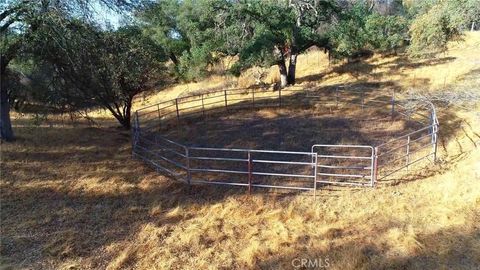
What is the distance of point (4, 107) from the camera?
35.9 feet

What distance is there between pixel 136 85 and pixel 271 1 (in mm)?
8751

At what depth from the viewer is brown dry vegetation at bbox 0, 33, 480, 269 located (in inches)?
225

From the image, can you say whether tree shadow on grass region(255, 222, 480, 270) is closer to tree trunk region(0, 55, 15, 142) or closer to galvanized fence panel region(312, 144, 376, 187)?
galvanized fence panel region(312, 144, 376, 187)

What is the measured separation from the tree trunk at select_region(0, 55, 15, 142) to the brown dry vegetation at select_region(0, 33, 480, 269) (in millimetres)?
1168

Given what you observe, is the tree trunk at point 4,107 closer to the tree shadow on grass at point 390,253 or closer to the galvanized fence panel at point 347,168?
the galvanized fence panel at point 347,168

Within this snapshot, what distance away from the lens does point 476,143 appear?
9477 millimetres

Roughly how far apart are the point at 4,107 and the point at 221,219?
8058 mm

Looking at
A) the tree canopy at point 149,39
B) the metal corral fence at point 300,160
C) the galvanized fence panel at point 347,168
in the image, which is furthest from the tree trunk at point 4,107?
the galvanized fence panel at point 347,168

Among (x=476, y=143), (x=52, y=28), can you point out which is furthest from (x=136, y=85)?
(x=476, y=143)

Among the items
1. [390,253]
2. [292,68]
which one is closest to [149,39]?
[292,68]

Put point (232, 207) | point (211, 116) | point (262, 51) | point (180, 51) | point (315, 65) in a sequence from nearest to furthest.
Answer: point (232, 207), point (211, 116), point (262, 51), point (315, 65), point (180, 51)

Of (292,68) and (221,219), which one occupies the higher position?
(292,68)

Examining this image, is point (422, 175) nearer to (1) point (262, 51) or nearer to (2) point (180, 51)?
(1) point (262, 51)

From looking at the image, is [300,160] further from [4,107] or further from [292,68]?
[292,68]
